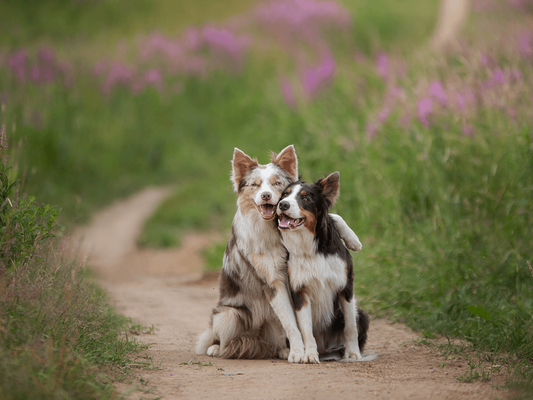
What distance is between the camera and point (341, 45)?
1591 centimetres

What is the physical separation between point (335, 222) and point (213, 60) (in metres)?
13.3

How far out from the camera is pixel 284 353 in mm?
4340

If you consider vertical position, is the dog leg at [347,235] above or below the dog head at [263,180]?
below

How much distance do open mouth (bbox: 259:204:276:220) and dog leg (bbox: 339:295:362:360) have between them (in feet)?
2.81

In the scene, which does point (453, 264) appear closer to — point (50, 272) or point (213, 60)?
point (50, 272)

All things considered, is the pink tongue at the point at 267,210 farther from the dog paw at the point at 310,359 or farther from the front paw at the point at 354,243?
Answer: the dog paw at the point at 310,359

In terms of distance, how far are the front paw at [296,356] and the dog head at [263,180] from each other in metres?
1.03

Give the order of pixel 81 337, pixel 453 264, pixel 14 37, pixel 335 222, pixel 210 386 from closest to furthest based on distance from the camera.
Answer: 1. pixel 210 386
2. pixel 81 337
3. pixel 335 222
4. pixel 453 264
5. pixel 14 37

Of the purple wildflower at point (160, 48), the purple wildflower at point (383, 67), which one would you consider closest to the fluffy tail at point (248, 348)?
the purple wildflower at point (383, 67)

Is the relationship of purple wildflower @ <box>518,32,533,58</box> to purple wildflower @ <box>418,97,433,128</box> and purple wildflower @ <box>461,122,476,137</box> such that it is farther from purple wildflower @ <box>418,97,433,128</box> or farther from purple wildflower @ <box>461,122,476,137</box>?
purple wildflower @ <box>461,122,476,137</box>

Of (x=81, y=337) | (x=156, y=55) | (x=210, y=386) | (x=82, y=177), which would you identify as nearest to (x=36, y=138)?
(x=82, y=177)

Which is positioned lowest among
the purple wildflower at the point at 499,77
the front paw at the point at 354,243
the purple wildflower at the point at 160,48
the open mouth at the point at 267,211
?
the front paw at the point at 354,243

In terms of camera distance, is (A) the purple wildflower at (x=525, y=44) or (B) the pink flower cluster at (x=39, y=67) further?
(B) the pink flower cluster at (x=39, y=67)

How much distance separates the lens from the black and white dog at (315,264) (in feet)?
13.0
